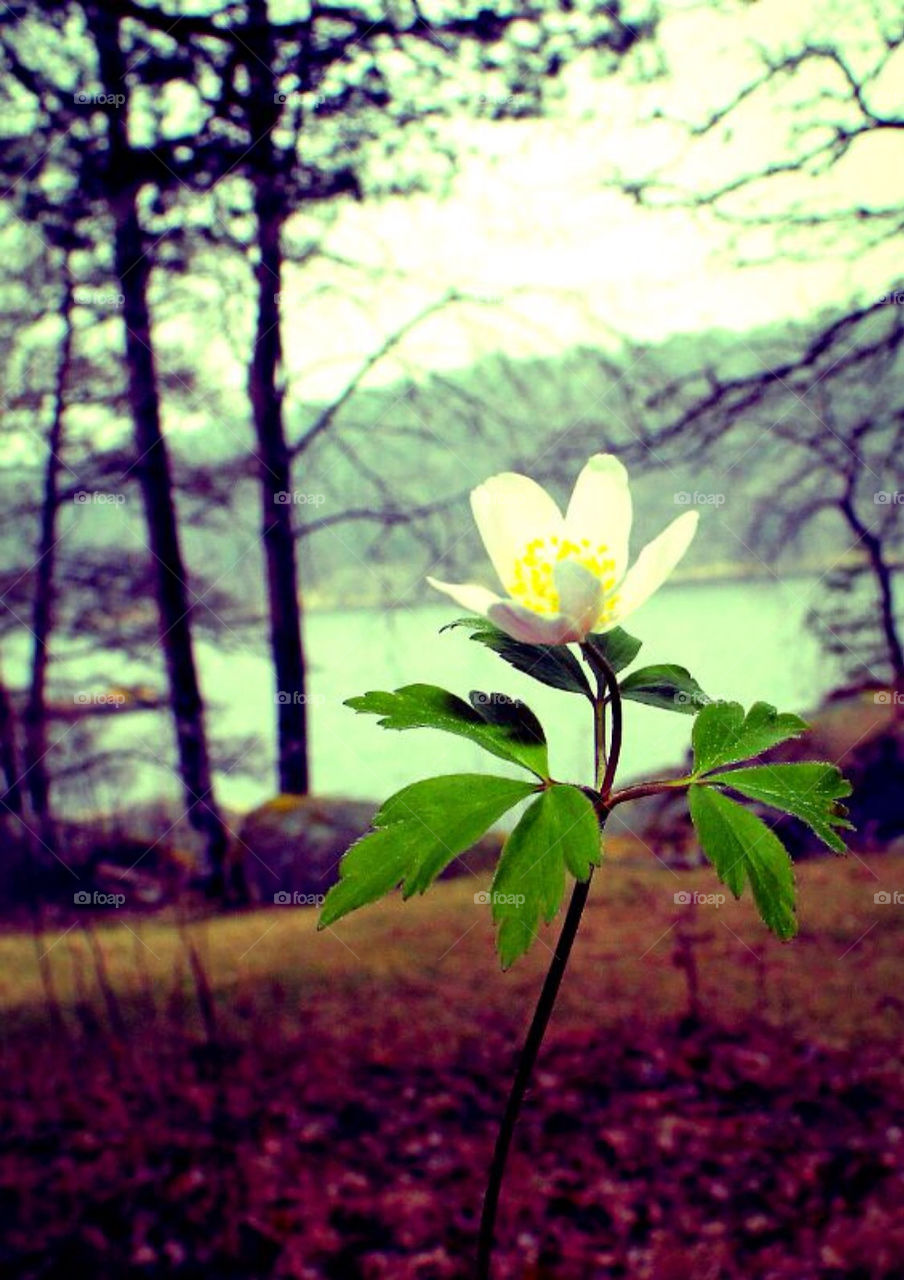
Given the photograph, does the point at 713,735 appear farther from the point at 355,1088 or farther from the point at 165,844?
the point at 165,844

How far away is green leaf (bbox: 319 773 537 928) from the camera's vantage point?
10.6 inches

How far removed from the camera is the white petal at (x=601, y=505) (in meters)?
0.32

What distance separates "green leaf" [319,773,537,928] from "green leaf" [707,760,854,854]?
5 cm

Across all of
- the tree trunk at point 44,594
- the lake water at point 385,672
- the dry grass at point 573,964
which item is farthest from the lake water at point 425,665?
the tree trunk at point 44,594

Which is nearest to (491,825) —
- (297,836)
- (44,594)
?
(297,836)

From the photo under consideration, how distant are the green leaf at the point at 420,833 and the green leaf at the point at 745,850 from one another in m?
0.04

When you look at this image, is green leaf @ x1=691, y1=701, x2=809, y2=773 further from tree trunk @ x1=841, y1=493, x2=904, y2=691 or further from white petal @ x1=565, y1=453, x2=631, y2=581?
tree trunk @ x1=841, y1=493, x2=904, y2=691

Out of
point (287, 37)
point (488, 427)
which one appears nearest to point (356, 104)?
point (287, 37)

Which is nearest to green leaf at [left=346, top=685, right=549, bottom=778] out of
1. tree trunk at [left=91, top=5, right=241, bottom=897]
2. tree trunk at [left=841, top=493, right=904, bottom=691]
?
tree trunk at [left=841, top=493, right=904, bottom=691]

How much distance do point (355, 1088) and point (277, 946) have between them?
2.28 ft

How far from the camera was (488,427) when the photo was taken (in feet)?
12.5

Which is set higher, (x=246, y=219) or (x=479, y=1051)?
(x=246, y=219)

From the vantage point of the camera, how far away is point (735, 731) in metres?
0.30

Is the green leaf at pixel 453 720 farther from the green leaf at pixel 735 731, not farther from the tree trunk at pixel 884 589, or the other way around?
the tree trunk at pixel 884 589
